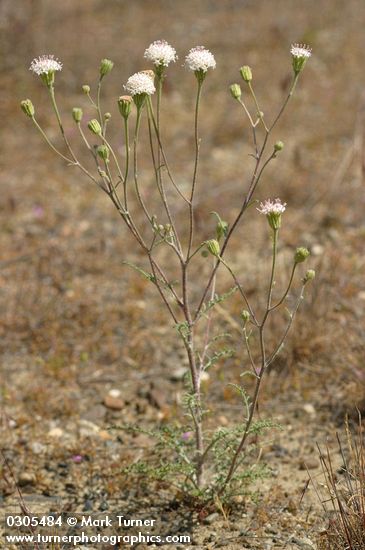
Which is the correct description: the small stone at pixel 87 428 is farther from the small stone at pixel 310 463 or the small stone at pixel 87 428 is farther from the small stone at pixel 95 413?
the small stone at pixel 310 463

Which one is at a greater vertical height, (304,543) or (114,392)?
(114,392)

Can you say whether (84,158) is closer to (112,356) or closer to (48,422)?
(112,356)

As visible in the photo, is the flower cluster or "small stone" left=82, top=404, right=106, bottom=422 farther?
"small stone" left=82, top=404, right=106, bottom=422

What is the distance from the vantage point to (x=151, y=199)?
5.48 meters

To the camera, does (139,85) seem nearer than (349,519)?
Yes

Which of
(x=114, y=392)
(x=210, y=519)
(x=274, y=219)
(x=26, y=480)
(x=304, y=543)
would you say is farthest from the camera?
(x=114, y=392)

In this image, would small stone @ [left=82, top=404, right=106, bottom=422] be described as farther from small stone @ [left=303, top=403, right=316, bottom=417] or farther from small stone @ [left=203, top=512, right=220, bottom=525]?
small stone @ [left=303, top=403, right=316, bottom=417]

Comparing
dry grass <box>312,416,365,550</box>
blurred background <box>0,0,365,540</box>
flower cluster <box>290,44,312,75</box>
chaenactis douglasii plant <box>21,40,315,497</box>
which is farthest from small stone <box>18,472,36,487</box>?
flower cluster <box>290,44,312,75</box>

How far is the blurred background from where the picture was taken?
3682 millimetres

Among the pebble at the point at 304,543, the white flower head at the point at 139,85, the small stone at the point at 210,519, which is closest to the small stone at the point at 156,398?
Result: the small stone at the point at 210,519

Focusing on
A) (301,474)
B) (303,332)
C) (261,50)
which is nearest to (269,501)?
(301,474)

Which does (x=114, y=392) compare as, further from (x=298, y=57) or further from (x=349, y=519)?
(x=298, y=57)

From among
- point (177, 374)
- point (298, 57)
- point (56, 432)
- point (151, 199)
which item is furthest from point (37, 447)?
point (151, 199)

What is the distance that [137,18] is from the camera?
8.78m
